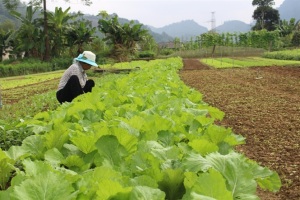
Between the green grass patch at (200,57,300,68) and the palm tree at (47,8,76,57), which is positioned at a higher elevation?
the palm tree at (47,8,76,57)

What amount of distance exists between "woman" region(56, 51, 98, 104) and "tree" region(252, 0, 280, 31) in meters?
71.4

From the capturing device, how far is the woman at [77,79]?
5.57 metres

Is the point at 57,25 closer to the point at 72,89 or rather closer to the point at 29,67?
the point at 29,67

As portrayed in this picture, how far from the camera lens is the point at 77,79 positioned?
5.55 metres

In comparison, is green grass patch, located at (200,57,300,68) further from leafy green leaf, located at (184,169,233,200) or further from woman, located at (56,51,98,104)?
leafy green leaf, located at (184,169,233,200)

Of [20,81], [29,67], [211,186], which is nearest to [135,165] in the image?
[211,186]

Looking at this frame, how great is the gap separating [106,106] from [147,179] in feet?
7.26

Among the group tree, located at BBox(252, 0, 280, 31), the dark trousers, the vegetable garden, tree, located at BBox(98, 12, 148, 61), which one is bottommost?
the dark trousers

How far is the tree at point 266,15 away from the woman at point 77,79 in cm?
7143

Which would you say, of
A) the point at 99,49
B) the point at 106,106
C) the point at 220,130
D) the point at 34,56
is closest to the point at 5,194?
the point at 220,130

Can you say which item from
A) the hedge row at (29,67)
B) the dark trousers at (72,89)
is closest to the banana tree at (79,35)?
the hedge row at (29,67)

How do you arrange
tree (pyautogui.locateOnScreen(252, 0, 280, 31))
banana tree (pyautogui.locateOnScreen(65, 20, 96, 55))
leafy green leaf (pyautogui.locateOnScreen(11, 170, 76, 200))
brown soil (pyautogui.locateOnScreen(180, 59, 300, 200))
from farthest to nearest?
1. tree (pyautogui.locateOnScreen(252, 0, 280, 31))
2. banana tree (pyautogui.locateOnScreen(65, 20, 96, 55))
3. brown soil (pyautogui.locateOnScreen(180, 59, 300, 200))
4. leafy green leaf (pyautogui.locateOnScreen(11, 170, 76, 200))

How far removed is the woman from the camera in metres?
5.57

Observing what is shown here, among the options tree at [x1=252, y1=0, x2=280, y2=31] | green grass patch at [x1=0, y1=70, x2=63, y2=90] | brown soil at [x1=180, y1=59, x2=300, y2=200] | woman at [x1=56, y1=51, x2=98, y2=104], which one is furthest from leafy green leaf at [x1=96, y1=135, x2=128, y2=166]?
tree at [x1=252, y1=0, x2=280, y2=31]
